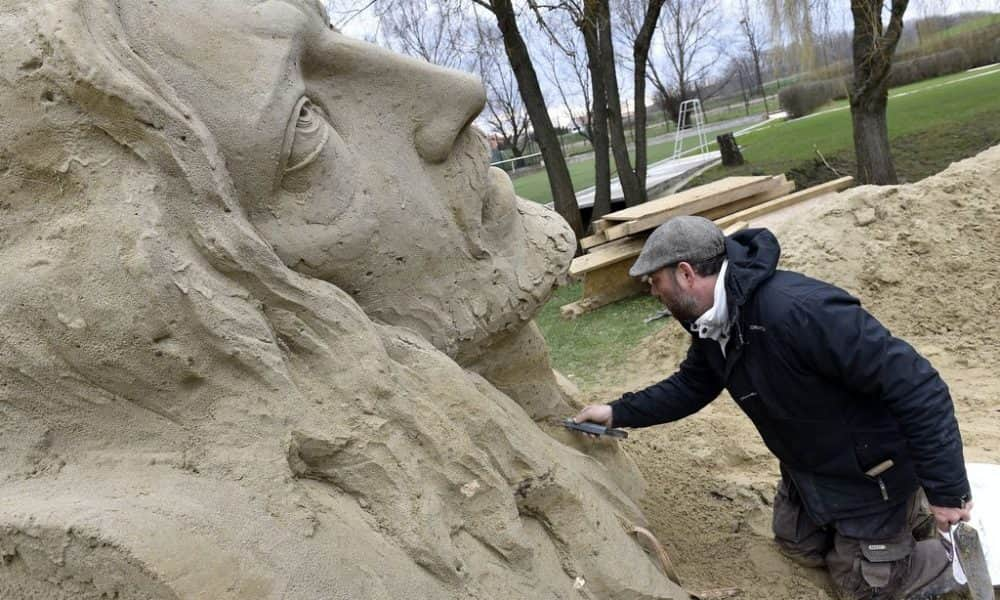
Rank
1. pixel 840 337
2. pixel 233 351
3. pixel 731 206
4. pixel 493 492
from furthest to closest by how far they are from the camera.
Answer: pixel 731 206 < pixel 840 337 < pixel 493 492 < pixel 233 351

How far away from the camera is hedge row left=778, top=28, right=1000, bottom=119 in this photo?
18.3 m

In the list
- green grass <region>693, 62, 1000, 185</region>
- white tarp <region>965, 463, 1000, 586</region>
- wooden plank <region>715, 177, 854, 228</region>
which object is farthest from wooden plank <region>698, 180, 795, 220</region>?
white tarp <region>965, 463, 1000, 586</region>

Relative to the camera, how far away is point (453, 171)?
2010mm

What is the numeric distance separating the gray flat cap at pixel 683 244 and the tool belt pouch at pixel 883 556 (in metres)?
1.11

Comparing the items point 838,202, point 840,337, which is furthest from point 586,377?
point 840,337

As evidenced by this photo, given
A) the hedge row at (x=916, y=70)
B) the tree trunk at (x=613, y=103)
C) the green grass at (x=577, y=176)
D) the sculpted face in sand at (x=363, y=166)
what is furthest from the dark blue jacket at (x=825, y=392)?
the hedge row at (x=916, y=70)

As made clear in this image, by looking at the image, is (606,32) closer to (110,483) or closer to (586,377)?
(586,377)

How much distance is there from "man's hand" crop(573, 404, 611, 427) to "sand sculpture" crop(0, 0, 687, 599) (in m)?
0.56

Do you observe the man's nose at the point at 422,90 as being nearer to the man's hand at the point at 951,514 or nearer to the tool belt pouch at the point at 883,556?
the man's hand at the point at 951,514

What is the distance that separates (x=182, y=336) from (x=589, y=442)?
1.52 m

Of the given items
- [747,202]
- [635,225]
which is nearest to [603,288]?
[635,225]

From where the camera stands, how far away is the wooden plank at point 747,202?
23.4 feet

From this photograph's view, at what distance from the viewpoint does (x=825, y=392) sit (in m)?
2.16

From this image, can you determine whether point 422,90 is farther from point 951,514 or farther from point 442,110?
point 951,514
